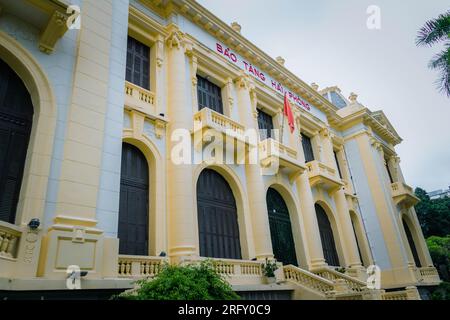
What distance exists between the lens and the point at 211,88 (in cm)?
1459

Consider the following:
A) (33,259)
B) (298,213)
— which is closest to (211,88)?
(298,213)

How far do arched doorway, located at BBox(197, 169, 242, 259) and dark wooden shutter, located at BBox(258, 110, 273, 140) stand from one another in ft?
15.4

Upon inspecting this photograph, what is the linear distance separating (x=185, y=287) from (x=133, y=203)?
4.78 metres

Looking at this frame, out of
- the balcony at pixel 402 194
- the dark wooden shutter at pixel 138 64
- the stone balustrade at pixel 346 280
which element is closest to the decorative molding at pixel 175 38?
the dark wooden shutter at pixel 138 64

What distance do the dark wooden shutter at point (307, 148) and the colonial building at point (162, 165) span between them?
11 centimetres

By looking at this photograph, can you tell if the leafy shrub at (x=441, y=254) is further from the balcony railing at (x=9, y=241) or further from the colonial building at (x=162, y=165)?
the balcony railing at (x=9, y=241)

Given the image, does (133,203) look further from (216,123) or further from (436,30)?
(436,30)

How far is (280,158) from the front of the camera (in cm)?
1427

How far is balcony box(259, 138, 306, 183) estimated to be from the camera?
13977mm

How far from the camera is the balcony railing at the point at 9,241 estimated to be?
5.59 metres

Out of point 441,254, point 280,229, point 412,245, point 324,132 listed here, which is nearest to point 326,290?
point 280,229

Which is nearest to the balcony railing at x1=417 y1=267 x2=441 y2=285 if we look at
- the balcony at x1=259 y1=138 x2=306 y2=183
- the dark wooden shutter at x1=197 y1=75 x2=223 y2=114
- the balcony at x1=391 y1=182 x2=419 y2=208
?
the balcony at x1=391 y1=182 x2=419 y2=208

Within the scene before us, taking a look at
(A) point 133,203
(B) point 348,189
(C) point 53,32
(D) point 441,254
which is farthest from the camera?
(D) point 441,254

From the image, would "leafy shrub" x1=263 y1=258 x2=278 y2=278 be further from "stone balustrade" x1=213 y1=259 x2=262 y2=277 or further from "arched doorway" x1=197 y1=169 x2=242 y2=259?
"arched doorway" x1=197 y1=169 x2=242 y2=259
